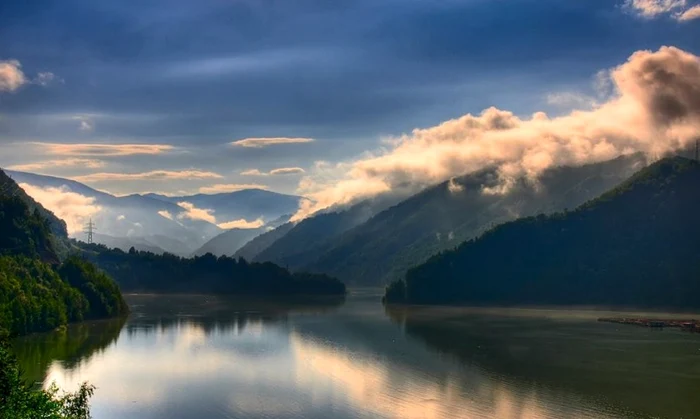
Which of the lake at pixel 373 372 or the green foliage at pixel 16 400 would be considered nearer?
the green foliage at pixel 16 400

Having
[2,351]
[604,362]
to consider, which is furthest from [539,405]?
[2,351]

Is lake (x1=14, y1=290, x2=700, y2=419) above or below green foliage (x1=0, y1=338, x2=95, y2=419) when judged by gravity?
below

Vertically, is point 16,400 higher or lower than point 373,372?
higher

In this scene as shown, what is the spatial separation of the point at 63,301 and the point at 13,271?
16.1 metres

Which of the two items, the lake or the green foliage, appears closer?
the green foliage

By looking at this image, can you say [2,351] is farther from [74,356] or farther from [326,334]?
[326,334]

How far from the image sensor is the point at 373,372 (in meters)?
127

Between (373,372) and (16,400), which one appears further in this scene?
(373,372)

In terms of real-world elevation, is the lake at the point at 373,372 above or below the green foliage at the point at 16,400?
below

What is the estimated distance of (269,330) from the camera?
198 m

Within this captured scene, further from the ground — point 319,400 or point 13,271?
point 13,271

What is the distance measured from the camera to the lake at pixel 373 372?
324 ft

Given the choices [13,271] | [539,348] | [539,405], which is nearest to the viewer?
[539,405]

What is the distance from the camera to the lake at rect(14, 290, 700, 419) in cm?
9888
